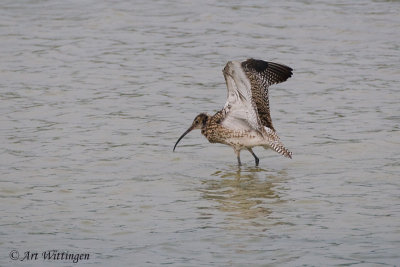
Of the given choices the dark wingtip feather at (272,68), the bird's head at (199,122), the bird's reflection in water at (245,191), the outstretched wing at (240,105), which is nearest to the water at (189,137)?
the bird's reflection in water at (245,191)

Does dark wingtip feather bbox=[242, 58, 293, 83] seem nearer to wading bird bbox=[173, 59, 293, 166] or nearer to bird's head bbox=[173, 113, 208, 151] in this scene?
wading bird bbox=[173, 59, 293, 166]

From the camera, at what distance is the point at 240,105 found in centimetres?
1090

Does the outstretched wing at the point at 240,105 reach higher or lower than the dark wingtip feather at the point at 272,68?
lower

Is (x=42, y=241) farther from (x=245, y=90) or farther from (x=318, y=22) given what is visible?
(x=318, y=22)

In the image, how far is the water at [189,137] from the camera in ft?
25.9

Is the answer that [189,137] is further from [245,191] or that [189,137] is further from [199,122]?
[245,191]

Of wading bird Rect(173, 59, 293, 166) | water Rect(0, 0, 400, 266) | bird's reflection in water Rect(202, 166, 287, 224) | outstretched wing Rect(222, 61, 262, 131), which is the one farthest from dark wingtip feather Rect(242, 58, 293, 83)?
bird's reflection in water Rect(202, 166, 287, 224)

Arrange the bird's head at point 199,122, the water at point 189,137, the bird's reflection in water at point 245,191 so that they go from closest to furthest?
the water at point 189,137 < the bird's reflection in water at point 245,191 < the bird's head at point 199,122

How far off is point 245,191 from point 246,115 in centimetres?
145

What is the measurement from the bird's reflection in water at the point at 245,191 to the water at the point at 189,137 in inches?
1.0

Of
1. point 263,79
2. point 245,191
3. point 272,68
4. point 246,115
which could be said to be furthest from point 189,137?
point 245,191

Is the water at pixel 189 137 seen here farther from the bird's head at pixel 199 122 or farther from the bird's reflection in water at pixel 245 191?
the bird's head at pixel 199 122

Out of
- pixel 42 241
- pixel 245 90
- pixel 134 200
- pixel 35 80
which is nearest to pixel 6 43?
pixel 35 80

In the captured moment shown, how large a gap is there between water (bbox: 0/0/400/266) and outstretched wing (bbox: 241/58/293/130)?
0.52 meters
